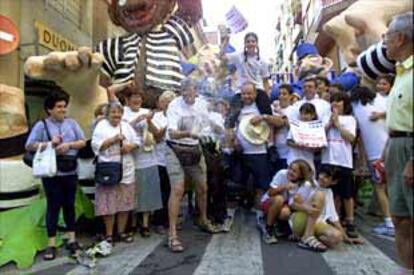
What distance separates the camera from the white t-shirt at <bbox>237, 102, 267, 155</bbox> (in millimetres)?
5684

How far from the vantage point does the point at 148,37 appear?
19.6 feet

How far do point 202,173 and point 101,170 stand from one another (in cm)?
101

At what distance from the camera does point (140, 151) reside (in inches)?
215

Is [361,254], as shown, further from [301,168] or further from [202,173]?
[202,173]

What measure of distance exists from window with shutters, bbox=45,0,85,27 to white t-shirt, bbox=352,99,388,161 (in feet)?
19.9

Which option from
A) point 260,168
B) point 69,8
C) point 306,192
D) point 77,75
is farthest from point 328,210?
point 69,8

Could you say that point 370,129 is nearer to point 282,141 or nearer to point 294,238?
point 282,141

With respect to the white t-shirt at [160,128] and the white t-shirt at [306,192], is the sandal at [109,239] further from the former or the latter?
the white t-shirt at [306,192]

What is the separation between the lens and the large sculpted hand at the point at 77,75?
4867 millimetres

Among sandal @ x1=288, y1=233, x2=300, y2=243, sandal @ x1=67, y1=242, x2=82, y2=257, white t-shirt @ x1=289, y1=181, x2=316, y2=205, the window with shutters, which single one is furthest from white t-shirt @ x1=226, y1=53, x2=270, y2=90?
the window with shutters

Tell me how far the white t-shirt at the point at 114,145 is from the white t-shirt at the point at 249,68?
1463 mm

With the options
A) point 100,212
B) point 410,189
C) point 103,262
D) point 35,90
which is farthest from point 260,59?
point 35,90

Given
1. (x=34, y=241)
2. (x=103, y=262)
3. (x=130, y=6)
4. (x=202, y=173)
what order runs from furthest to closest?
1. (x=130, y=6)
2. (x=202, y=173)
3. (x=34, y=241)
4. (x=103, y=262)

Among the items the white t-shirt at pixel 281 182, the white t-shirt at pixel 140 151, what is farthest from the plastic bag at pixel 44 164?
the white t-shirt at pixel 281 182
